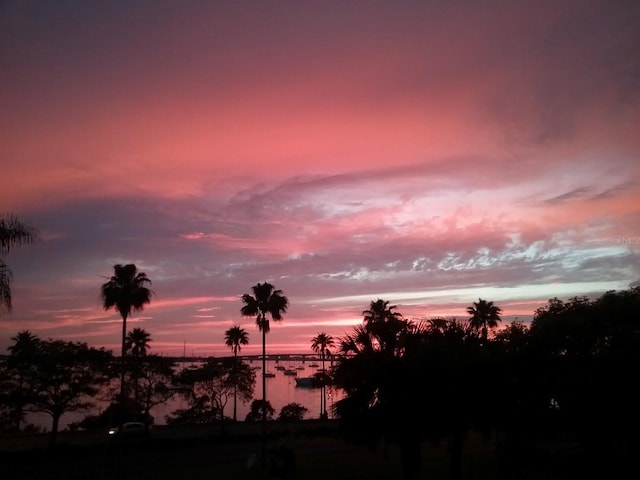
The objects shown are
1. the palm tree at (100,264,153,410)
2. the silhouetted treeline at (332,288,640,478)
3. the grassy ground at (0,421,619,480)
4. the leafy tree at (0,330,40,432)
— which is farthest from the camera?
the leafy tree at (0,330,40,432)

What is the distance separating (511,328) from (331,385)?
25383mm

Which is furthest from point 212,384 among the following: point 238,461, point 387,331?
point 387,331

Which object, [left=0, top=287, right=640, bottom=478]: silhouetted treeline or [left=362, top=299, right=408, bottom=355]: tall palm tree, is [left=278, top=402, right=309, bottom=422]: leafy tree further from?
[left=362, top=299, right=408, bottom=355]: tall palm tree

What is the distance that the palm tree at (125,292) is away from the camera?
31.9 meters

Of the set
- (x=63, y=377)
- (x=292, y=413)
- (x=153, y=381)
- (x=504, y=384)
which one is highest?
(x=504, y=384)

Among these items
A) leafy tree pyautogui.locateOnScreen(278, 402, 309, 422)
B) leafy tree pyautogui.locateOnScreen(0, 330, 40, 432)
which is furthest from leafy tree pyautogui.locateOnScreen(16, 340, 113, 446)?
leafy tree pyautogui.locateOnScreen(278, 402, 309, 422)

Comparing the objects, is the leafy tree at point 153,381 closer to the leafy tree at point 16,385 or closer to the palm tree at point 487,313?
the leafy tree at point 16,385

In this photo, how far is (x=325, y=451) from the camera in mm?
38344

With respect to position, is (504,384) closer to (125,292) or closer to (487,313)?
(125,292)

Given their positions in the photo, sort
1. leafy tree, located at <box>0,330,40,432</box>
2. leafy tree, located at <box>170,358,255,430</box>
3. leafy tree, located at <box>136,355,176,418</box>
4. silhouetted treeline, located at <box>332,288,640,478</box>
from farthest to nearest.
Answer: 1. leafy tree, located at <box>170,358,255,430</box>
2. leafy tree, located at <box>136,355,176,418</box>
3. leafy tree, located at <box>0,330,40,432</box>
4. silhouetted treeline, located at <box>332,288,640,478</box>

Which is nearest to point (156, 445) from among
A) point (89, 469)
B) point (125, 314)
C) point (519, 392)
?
point (89, 469)

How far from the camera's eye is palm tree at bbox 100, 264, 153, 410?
1257 inches

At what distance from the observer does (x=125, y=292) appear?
32.0 meters

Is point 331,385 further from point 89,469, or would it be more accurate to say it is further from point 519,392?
point 89,469
